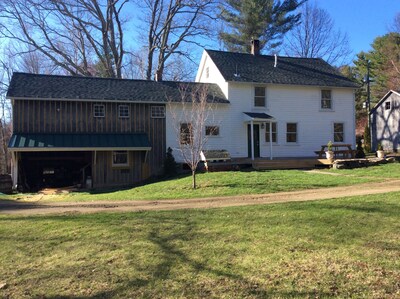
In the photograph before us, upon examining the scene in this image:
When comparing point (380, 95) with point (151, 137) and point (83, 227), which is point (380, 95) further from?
point (83, 227)

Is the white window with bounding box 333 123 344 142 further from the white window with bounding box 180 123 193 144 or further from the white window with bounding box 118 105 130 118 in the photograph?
the white window with bounding box 118 105 130 118

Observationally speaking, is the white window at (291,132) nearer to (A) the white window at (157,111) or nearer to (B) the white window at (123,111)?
(A) the white window at (157,111)

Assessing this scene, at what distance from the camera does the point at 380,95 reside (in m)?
46.5

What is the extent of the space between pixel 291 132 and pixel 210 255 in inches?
822

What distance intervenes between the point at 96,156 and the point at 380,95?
37.7 metres

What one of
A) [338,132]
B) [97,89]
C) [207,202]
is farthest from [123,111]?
[338,132]

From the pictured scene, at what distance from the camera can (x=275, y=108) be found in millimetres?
25344

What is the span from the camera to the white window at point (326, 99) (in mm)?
26531

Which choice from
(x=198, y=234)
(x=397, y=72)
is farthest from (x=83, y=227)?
(x=397, y=72)

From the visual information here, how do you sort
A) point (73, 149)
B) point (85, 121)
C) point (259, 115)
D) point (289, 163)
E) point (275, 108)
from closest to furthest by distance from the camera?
point (73, 149)
point (85, 121)
point (289, 163)
point (259, 115)
point (275, 108)

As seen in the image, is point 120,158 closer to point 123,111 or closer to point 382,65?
point 123,111

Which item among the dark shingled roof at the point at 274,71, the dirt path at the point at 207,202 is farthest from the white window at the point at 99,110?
the dirt path at the point at 207,202

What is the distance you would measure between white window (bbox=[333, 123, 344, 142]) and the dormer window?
5589mm

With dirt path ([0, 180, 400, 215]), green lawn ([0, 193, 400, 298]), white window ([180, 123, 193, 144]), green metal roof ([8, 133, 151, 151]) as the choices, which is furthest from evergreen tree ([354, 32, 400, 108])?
green lawn ([0, 193, 400, 298])
